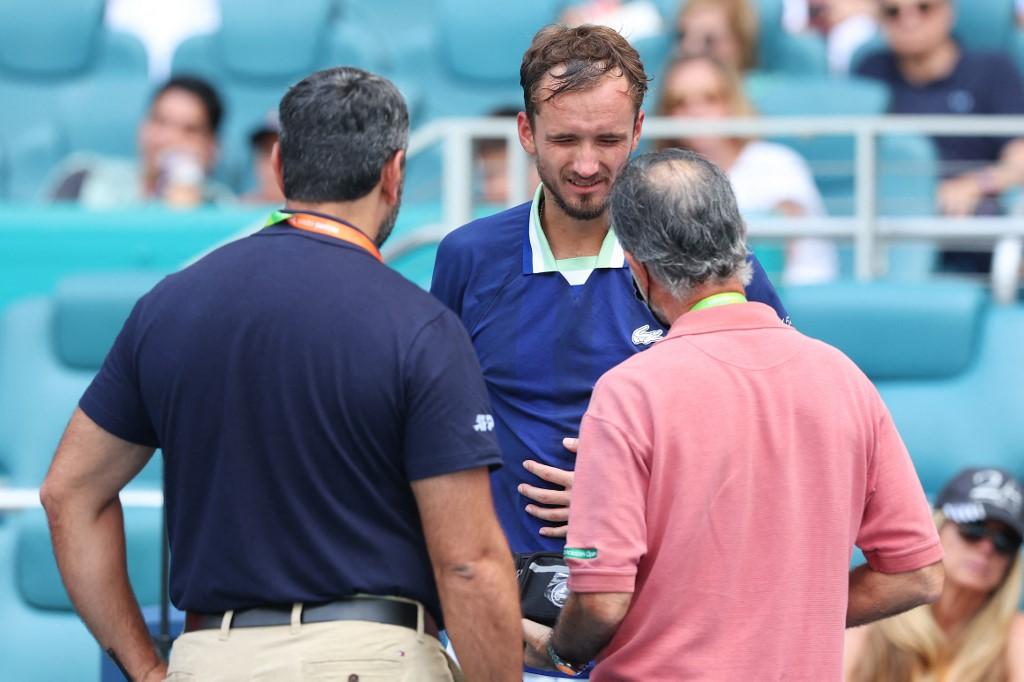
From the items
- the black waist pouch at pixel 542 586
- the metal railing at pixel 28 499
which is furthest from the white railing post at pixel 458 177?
the black waist pouch at pixel 542 586

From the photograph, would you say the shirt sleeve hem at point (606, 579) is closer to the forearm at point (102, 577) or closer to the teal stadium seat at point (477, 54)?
the forearm at point (102, 577)

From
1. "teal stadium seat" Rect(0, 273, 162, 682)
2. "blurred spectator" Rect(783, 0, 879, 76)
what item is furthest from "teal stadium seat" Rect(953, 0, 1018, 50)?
"teal stadium seat" Rect(0, 273, 162, 682)

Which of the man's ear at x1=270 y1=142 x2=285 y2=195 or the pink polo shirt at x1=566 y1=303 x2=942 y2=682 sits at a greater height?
the man's ear at x1=270 y1=142 x2=285 y2=195

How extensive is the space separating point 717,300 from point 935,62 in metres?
4.82

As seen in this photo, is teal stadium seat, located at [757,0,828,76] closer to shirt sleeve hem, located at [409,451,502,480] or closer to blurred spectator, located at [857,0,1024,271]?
blurred spectator, located at [857,0,1024,271]

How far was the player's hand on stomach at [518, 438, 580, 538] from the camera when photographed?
2584 mm

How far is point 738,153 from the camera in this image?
6.16 m

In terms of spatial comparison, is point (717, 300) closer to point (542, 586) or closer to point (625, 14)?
point (542, 586)

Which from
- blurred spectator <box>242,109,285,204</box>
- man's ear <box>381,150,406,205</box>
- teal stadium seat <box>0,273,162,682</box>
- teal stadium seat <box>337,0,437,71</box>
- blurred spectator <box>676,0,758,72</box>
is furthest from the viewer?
teal stadium seat <box>337,0,437,71</box>

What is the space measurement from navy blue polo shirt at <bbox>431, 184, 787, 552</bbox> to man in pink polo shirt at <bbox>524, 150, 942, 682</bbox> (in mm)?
347

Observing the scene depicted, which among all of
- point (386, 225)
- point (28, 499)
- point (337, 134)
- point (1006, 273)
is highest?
point (337, 134)

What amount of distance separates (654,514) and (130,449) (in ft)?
2.61

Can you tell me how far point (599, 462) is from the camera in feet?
7.05

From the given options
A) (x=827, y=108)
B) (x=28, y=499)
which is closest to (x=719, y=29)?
(x=827, y=108)
